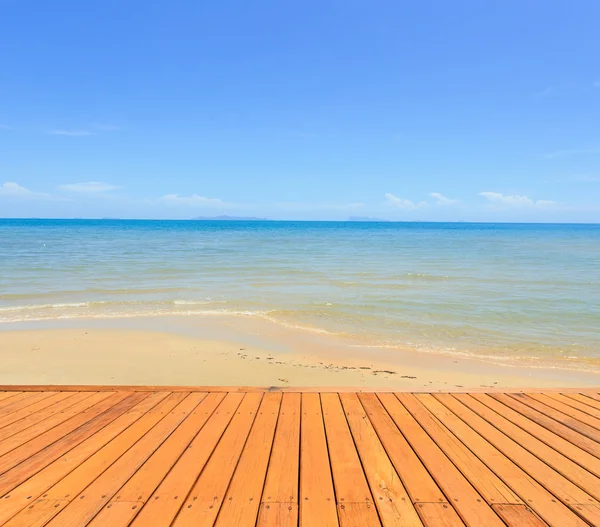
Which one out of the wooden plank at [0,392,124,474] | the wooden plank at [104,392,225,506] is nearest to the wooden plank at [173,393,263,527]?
the wooden plank at [104,392,225,506]

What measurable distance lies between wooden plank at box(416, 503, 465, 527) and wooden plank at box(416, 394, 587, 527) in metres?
0.53

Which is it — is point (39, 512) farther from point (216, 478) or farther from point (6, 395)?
point (6, 395)

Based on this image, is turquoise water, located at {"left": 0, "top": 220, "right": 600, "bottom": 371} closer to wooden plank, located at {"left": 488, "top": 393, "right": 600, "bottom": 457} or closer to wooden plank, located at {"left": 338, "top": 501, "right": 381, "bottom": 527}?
wooden plank, located at {"left": 488, "top": 393, "right": 600, "bottom": 457}

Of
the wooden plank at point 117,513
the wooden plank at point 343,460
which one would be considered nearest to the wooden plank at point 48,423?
the wooden plank at point 117,513

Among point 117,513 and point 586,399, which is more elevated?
point 117,513

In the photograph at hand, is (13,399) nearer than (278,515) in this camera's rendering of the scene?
No

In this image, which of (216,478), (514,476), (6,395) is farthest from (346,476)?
(6,395)

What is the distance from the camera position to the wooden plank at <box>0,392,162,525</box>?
98.6 inches

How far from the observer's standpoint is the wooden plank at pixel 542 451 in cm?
278

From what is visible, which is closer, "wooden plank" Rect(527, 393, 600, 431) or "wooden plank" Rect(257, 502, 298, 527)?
"wooden plank" Rect(257, 502, 298, 527)

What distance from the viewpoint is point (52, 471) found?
284cm

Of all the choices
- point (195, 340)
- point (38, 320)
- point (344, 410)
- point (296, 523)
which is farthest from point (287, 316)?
point (296, 523)

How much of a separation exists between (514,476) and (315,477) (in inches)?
54.4

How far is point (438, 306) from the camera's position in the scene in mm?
11852
